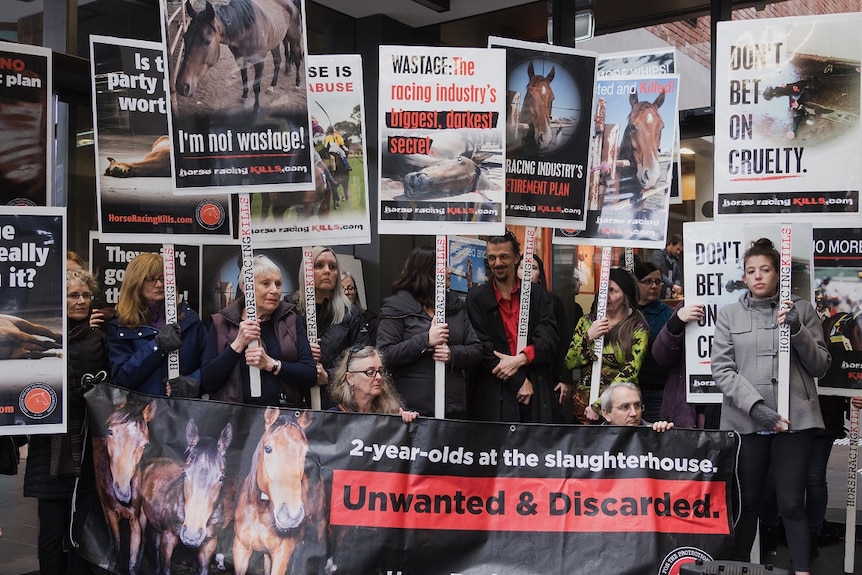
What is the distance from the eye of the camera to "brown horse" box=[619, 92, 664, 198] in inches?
233

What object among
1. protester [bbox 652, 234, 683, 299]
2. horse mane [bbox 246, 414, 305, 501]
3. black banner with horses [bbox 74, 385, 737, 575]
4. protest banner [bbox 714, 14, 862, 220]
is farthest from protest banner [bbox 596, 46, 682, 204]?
horse mane [bbox 246, 414, 305, 501]

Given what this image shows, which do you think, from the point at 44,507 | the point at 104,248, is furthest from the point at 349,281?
the point at 44,507

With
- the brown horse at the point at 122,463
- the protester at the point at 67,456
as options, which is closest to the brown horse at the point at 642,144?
the brown horse at the point at 122,463

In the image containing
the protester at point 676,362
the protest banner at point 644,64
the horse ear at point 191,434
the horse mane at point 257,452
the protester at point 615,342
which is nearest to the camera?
the horse mane at point 257,452

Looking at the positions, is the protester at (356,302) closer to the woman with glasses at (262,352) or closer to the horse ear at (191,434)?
the woman with glasses at (262,352)

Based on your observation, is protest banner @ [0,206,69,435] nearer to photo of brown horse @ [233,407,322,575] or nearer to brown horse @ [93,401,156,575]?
brown horse @ [93,401,156,575]

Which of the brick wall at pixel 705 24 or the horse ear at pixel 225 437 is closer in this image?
the horse ear at pixel 225 437

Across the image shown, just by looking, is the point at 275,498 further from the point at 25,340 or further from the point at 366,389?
the point at 25,340

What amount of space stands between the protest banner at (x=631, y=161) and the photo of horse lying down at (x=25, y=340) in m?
2.94

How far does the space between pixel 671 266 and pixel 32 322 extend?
538cm

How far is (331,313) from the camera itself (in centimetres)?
654

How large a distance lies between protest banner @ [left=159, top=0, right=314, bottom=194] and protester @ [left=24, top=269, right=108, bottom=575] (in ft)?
3.18

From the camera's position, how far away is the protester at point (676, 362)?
561 cm

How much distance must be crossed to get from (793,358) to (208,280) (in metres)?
4.43
